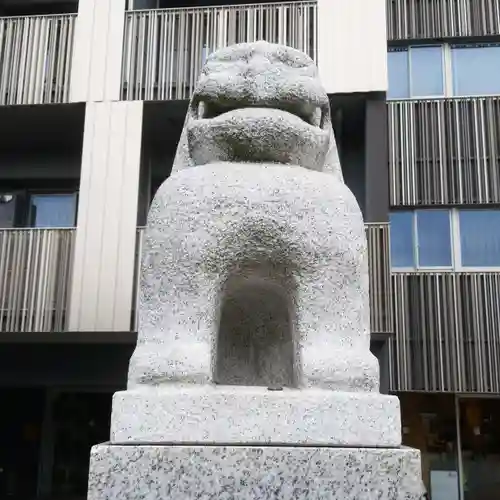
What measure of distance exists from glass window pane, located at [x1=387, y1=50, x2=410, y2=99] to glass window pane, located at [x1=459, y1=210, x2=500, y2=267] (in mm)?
1565

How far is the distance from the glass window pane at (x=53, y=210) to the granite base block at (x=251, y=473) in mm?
6837

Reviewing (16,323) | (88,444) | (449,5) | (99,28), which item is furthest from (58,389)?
(449,5)

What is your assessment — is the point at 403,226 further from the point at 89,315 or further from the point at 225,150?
the point at 225,150

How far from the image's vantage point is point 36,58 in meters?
7.62

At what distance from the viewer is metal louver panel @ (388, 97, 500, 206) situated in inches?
296

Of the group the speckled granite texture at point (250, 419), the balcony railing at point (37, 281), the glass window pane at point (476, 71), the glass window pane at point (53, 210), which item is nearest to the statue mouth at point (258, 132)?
the speckled granite texture at point (250, 419)

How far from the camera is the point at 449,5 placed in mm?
7934

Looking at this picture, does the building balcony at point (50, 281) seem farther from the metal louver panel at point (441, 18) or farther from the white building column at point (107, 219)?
Answer: the metal louver panel at point (441, 18)

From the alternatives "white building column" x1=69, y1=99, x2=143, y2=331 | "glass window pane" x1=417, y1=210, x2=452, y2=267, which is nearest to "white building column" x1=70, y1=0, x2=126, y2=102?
"white building column" x1=69, y1=99, x2=143, y2=331

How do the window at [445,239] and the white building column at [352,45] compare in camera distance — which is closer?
the white building column at [352,45]

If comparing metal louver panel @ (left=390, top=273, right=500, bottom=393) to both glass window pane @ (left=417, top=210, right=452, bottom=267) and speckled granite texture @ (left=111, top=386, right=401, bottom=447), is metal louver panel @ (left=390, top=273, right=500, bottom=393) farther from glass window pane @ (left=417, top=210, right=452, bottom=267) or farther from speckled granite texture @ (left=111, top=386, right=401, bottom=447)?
speckled granite texture @ (left=111, top=386, right=401, bottom=447)

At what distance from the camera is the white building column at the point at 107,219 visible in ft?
22.3

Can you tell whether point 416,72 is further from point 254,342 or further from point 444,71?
point 254,342

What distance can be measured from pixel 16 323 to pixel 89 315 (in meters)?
0.77
